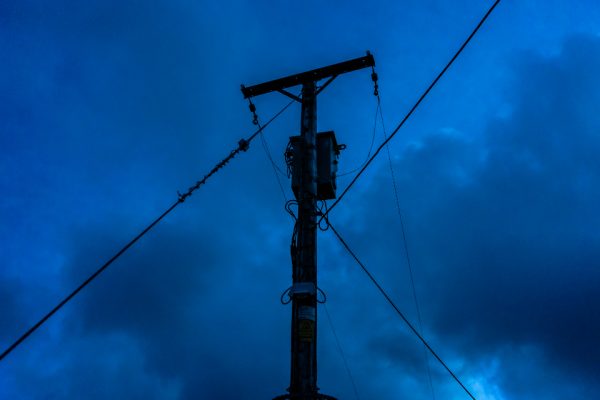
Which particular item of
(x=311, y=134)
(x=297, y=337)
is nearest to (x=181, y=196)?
(x=311, y=134)

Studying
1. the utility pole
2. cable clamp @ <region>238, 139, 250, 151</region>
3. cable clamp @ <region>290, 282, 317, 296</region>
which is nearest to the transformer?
the utility pole

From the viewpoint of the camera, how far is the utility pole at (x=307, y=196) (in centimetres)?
554

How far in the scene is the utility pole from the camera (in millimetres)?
5539

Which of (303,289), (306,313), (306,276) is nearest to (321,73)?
(306,276)

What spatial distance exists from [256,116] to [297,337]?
4956 mm

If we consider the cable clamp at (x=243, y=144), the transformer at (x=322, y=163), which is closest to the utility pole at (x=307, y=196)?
the transformer at (x=322, y=163)

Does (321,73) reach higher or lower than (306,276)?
Answer: higher

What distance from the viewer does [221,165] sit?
310 inches

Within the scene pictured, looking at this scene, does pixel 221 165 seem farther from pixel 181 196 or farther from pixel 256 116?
pixel 256 116

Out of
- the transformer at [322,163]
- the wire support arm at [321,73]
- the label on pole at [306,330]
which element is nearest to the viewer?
the label on pole at [306,330]

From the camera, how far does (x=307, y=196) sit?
6.62 meters

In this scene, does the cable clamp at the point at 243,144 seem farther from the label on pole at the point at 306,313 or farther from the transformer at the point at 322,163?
the label on pole at the point at 306,313

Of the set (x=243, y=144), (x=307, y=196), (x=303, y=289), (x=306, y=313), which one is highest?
(x=243, y=144)

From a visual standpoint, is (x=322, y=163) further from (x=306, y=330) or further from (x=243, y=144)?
(x=306, y=330)
